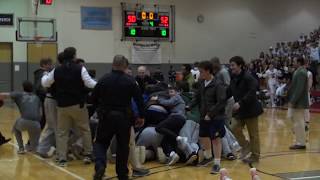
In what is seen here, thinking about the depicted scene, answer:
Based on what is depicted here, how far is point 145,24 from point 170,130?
1596 centimetres

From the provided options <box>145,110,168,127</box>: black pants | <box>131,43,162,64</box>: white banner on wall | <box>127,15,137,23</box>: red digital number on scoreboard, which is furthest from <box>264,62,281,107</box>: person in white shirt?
<box>145,110,168,127</box>: black pants

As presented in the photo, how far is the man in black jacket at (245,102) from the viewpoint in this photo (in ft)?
28.5

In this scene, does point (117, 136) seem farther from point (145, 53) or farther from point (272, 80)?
point (145, 53)

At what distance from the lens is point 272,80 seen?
2275 centimetres

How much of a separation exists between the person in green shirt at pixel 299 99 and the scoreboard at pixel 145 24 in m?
14.6

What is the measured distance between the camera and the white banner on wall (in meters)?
25.8

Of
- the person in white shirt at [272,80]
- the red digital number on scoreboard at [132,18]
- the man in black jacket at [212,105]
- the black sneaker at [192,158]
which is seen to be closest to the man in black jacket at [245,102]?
the man in black jacket at [212,105]

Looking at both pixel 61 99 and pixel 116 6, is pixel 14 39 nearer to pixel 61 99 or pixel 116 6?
pixel 116 6

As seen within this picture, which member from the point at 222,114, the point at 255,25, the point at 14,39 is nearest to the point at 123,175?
the point at 222,114

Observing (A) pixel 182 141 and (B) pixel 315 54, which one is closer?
(A) pixel 182 141

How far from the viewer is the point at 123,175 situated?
6.96m

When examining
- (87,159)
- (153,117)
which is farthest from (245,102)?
(87,159)

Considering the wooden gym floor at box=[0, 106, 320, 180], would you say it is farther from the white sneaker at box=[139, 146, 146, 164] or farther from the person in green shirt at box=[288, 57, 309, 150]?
the person in green shirt at box=[288, 57, 309, 150]

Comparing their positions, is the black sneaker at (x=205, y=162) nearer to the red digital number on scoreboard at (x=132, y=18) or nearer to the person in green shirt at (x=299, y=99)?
the person in green shirt at (x=299, y=99)
